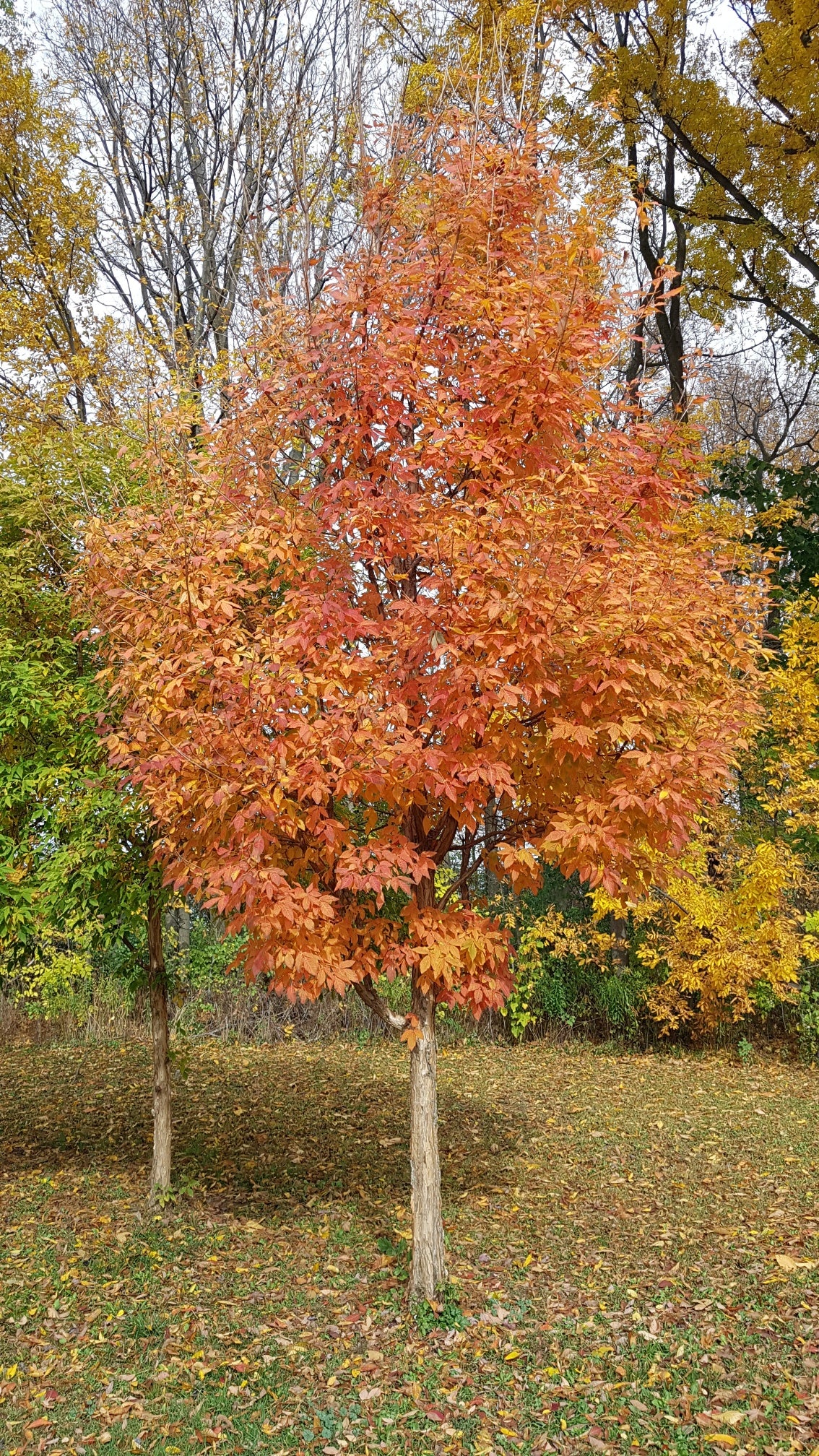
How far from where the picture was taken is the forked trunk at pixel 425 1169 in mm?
5352

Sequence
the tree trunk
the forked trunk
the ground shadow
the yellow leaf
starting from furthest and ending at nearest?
the ground shadow < the tree trunk < the yellow leaf < the forked trunk

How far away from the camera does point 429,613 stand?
436 cm

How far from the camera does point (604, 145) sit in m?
10.7

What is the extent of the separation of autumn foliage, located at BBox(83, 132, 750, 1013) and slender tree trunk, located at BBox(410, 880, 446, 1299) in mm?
303

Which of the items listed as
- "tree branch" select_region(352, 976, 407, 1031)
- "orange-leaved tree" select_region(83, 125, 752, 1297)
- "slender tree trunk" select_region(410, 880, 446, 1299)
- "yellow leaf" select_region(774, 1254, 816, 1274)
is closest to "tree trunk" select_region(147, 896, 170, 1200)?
"tree branch" select_region(352, 976, 407, 1031)

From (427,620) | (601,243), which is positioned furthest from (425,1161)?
(601,243)

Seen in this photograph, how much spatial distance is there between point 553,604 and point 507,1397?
11.5ft

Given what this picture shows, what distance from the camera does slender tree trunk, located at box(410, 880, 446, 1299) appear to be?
5.35 metres

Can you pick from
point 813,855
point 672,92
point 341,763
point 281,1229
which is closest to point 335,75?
point 672,92

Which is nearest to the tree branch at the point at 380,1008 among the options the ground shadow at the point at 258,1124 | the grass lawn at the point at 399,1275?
the grass lawn at the point at 399,1275

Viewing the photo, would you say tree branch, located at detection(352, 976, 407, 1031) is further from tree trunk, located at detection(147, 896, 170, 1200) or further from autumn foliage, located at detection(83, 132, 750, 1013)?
tree trunk, located at detection(147, 896, 170, 1200)

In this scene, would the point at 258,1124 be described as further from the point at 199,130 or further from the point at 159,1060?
the point at 199,130

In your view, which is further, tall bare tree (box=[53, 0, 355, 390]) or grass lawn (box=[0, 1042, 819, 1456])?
tall bare tree (box=[53, 0, 355, 390])

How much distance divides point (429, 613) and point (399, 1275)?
12.5ft
